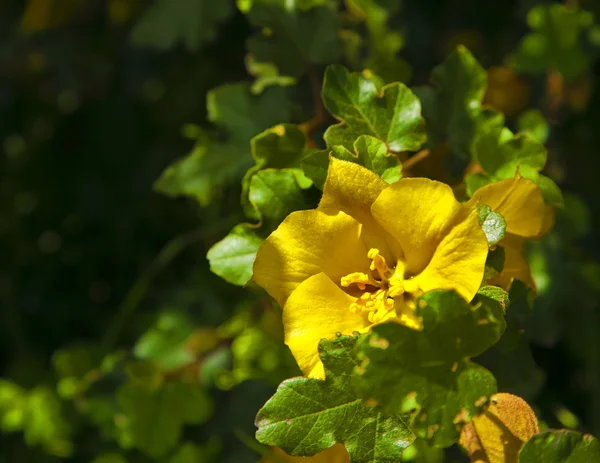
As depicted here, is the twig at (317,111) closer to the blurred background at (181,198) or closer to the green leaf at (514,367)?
the blurred background at (181,198)

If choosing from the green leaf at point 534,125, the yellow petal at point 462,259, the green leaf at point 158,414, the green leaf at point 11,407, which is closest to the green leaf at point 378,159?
the yellow petal at point 462,259

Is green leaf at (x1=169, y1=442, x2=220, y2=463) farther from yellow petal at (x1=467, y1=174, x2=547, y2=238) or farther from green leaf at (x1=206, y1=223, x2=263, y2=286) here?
yellow petal at (x1=467, y1=174, x2=547, y2=238)

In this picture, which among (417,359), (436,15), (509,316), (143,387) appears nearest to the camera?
(417,359)

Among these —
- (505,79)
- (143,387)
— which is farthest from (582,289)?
(143,387)

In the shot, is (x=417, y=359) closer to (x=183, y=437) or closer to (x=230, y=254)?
(x=230, y=254)

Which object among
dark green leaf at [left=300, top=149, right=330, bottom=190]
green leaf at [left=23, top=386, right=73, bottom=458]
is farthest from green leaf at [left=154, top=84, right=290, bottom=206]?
green leaf at [left=23, top=386, right=73, bottom=458]
